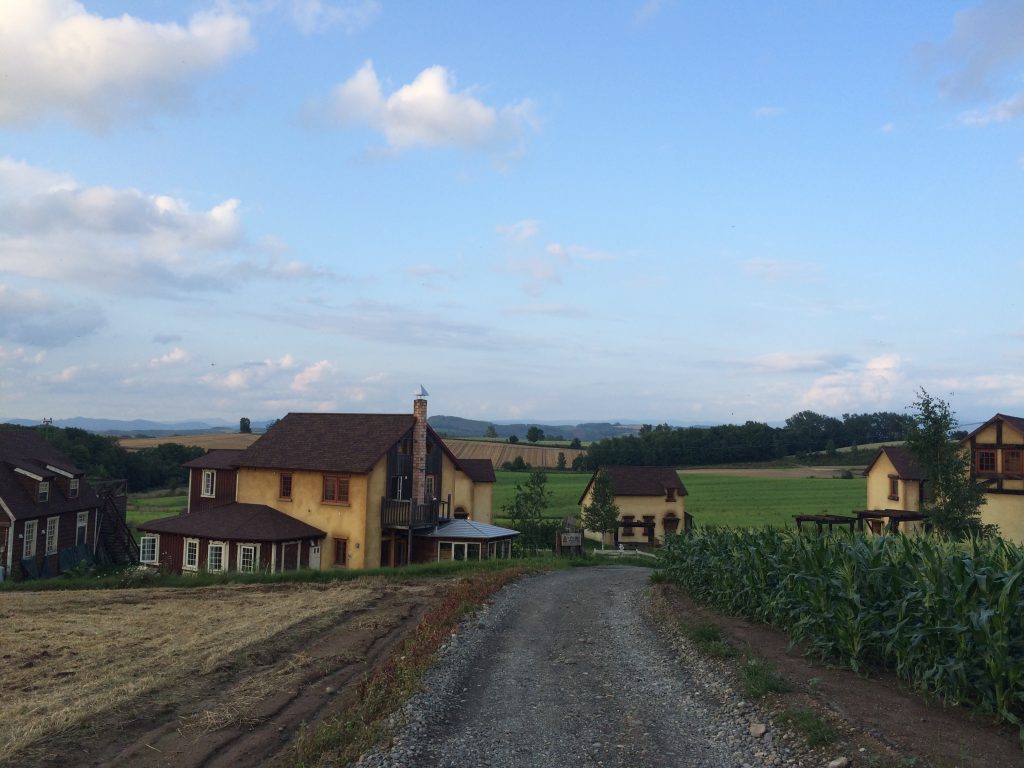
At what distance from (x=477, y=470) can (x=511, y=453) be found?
60.2 metres

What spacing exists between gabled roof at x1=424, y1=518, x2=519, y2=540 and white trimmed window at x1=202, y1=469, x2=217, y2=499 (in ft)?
40.7

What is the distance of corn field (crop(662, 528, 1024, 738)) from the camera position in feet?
30.1

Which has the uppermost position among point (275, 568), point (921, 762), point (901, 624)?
point (901, 624)

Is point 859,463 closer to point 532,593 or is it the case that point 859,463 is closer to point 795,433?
point 795,433

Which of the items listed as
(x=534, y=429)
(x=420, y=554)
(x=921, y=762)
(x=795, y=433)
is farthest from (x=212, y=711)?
(x=534, y=429)

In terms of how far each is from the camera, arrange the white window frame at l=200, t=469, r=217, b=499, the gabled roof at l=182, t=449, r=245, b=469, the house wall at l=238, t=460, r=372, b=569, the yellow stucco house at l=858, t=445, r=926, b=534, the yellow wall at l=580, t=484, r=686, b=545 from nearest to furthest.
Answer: the house wall at l=238, t=460, r=372, b=569
the gabled roof at l=182, t=449, r=245, b=469
the white window frame at l=200, t=469, r=217, b=499
the yellow stucco house at l=858, t=445, r=926, b=534
the yellow wall at l=580, t=484, r=686, b=545

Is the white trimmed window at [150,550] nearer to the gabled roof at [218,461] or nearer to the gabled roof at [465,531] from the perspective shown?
the gabled roof at [218,461]

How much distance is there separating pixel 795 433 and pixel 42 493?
109555mm

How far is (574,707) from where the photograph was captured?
11.3 meters

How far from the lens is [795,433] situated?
122m

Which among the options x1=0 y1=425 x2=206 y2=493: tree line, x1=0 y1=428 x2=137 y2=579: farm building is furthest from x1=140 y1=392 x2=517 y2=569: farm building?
x1=0 y1=425 x2=206 y2=493: tree line

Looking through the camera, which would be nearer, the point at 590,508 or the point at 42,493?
the point at 42,493

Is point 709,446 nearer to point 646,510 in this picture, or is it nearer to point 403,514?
point 646,510

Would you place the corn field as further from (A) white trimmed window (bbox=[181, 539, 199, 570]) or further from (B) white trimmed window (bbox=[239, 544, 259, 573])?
(A) white trimmed window (bbox=[181, 539, 199, 570])
